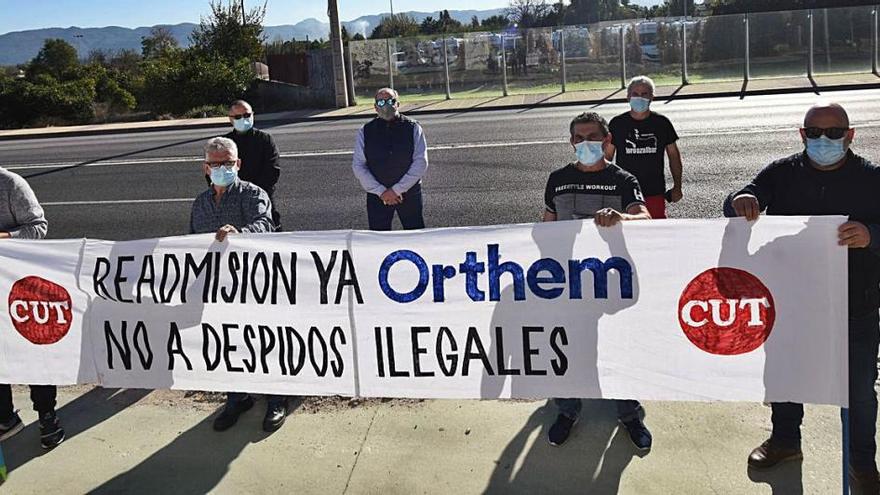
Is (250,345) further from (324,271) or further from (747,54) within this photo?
(747,54)

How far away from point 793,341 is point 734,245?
0.52 metres

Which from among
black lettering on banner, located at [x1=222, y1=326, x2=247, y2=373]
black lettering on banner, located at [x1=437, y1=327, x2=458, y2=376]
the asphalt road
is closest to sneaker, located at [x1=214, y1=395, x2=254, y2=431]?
black lettering on banner, located at [x1=222, y1=326, x2=247, y2=373]

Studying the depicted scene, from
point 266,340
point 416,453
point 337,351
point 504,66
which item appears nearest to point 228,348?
point 266,340

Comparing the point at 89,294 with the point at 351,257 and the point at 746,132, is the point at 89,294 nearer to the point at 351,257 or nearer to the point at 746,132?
the point at 351,257

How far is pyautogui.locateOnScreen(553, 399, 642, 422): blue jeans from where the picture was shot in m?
4.37

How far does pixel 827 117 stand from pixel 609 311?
1343 millimetres

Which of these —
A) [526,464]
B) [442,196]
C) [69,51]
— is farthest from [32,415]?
[69,51]

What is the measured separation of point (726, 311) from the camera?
12.7ft

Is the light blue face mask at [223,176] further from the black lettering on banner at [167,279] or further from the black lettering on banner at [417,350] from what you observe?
the black lettering on banner at [417,350]

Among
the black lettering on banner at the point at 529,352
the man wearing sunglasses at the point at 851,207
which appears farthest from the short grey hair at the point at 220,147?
the man wearing sunglasses at the point at 851,207

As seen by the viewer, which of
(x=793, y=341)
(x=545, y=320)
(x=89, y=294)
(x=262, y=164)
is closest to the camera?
(x=793, y=341)

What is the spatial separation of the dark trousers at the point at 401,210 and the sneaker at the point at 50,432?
2863 mm

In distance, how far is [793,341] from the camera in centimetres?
379

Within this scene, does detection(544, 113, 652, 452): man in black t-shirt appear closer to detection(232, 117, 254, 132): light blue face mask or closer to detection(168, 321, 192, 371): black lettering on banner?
detection(168, 321, 192, 371): black lettering on banner
